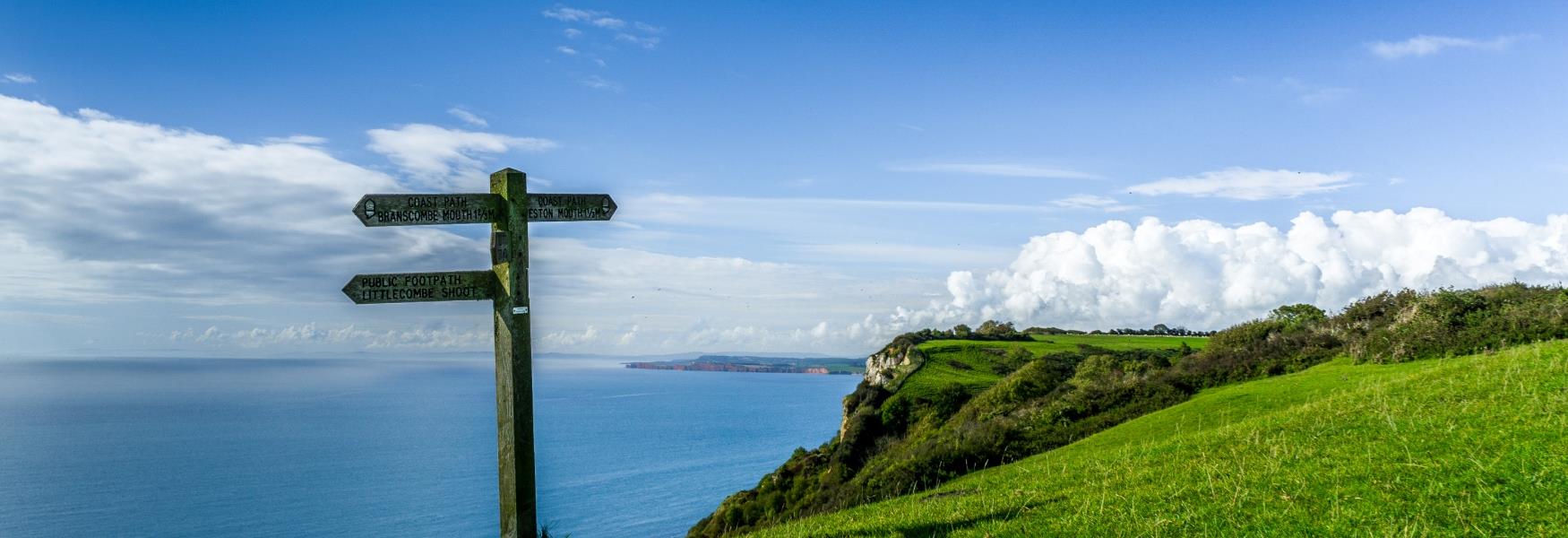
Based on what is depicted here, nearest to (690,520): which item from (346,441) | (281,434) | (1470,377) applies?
(1470,377)

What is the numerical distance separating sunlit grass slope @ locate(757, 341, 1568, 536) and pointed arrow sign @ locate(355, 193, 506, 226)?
5.49 meters

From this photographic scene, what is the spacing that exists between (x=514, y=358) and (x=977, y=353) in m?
47.5

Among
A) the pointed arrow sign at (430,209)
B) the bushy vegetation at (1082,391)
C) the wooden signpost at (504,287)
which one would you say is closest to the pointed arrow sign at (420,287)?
the wooden signpost at (504,287)

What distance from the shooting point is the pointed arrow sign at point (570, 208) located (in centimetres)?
784

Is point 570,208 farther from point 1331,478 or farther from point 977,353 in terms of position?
point 977,353

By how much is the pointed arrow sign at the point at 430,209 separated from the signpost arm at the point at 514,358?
18 centimetres

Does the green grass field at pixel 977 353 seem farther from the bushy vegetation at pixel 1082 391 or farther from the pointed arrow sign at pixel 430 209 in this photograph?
the pointed arrow sign at pixel 430 209

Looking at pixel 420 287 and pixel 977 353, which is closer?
pixel 420 287

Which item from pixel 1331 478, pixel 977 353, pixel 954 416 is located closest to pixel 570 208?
pixel 1331 478

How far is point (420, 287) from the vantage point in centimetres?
743

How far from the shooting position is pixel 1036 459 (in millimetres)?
16562

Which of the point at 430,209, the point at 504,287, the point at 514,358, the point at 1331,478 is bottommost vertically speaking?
the point at 1331,478

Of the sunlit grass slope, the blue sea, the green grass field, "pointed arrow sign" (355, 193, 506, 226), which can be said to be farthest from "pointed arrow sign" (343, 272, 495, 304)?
the blue sea

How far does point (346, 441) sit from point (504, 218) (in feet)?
563
